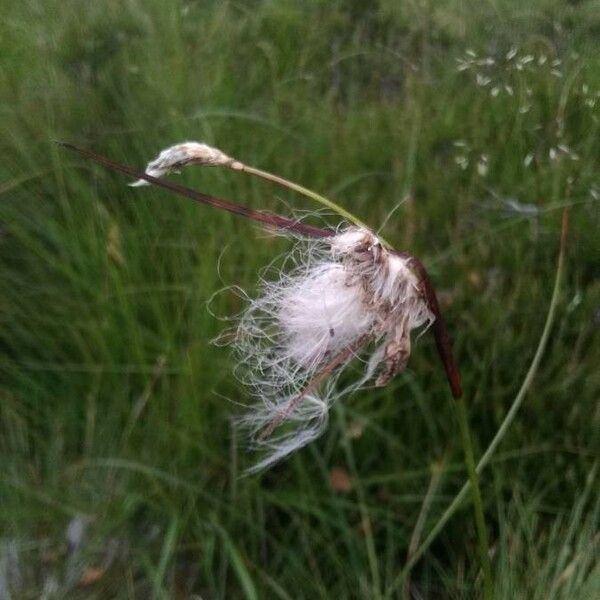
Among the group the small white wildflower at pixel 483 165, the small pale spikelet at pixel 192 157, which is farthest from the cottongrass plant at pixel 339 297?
the small white wildflower at pixel 483 165

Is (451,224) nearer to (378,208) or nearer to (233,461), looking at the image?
(378,208)

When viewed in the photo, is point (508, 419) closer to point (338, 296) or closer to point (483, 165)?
point (338, 296)

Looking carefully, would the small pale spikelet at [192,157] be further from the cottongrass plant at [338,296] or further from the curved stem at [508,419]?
the curved stem at [508,419]

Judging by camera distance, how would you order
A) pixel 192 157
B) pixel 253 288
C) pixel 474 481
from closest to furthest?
1. pixel 192 157
2. pixel 474 481
3. pixel 253 288

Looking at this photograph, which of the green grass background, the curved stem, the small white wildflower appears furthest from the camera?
the small white wildflower

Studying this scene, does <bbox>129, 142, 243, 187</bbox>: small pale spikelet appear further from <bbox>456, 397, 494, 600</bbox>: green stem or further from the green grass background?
the green grass background

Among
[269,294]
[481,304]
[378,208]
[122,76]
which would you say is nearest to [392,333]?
[269,294]

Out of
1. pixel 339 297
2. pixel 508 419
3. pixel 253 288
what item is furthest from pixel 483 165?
pixel 339 297

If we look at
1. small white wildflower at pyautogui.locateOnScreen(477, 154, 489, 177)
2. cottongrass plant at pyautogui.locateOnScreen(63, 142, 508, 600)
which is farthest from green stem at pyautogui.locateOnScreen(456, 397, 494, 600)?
small white wildflower at pyautogui.locateOnScreen(477, 154, 489, 177)
